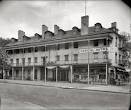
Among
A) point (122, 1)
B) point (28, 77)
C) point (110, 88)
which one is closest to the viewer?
point (122, 1)

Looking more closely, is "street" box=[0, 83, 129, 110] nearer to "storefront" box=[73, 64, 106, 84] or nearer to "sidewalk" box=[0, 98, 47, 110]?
"sidewalk" box=[0, 98, 47, 110]

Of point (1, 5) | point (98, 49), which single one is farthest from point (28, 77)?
point (1, 5)

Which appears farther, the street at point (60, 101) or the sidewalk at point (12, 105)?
the street at point (60, 101)

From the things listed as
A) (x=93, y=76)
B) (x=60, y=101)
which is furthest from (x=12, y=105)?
(x=93, y=76)

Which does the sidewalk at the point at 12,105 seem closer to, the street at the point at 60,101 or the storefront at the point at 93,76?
the street at the point at 60,101

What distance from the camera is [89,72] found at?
5949 mm

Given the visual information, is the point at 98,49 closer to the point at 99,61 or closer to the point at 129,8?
the point at 99,61

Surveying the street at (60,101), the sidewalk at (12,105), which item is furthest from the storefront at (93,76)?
the sidewalk at (12,105)

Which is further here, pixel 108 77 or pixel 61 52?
pixel 61 52

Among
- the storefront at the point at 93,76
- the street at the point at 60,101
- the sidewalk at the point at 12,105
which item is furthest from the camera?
the storefront at the point at 93,76

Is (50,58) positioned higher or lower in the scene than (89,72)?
higher

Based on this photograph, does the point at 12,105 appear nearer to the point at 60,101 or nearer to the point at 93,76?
the point at 60,101

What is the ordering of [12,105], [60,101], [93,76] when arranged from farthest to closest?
[93,76], [60,101], [12,105]

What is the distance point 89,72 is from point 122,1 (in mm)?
4900
